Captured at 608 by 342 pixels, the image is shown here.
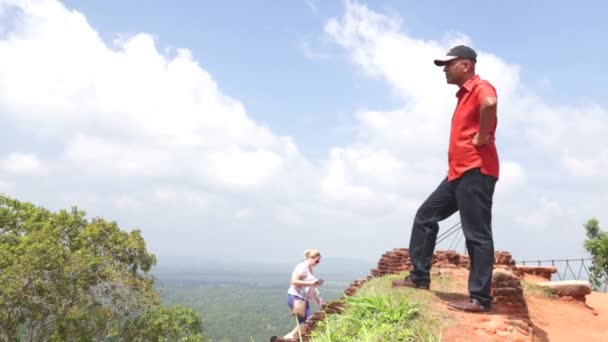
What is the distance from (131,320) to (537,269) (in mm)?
17153

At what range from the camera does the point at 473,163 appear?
487 cm

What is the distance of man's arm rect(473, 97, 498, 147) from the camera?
4.69m

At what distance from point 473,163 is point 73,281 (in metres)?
19.3

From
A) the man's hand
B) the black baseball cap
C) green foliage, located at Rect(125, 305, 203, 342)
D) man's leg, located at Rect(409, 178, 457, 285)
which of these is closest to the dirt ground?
man's leg, located at Rect(409, 178, 457, 285)

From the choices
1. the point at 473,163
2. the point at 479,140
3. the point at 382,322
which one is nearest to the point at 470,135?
the point at 479,140

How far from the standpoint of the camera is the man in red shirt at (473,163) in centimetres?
484

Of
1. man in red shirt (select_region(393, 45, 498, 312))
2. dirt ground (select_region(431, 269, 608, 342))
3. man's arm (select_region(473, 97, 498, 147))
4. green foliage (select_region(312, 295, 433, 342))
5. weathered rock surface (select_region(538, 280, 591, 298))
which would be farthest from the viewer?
weathered rock surface (select_region(538, 280, 591, 298))

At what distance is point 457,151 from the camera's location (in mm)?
5031

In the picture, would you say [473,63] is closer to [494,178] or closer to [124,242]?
[494,178]

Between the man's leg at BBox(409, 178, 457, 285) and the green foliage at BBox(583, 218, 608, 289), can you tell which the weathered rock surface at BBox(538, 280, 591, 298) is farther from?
the green foliage at BBox(583, 218, 608, 289)

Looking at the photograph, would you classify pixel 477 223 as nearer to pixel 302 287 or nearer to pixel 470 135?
pixel 470 135

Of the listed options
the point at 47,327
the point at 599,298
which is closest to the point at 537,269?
the point at 599,298

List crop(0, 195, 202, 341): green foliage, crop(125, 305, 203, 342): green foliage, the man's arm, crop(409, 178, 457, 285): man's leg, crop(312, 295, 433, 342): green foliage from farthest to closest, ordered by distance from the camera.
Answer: crop(125, 305, 203, 342): green foliage, crop(0, 195, 202, 341): green foliage, crop(409, 178, 457, 285): man's leg, the man's arm, crop(312, 295, 433, 342): green foliage

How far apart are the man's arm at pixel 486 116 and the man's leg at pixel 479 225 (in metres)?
0.35
